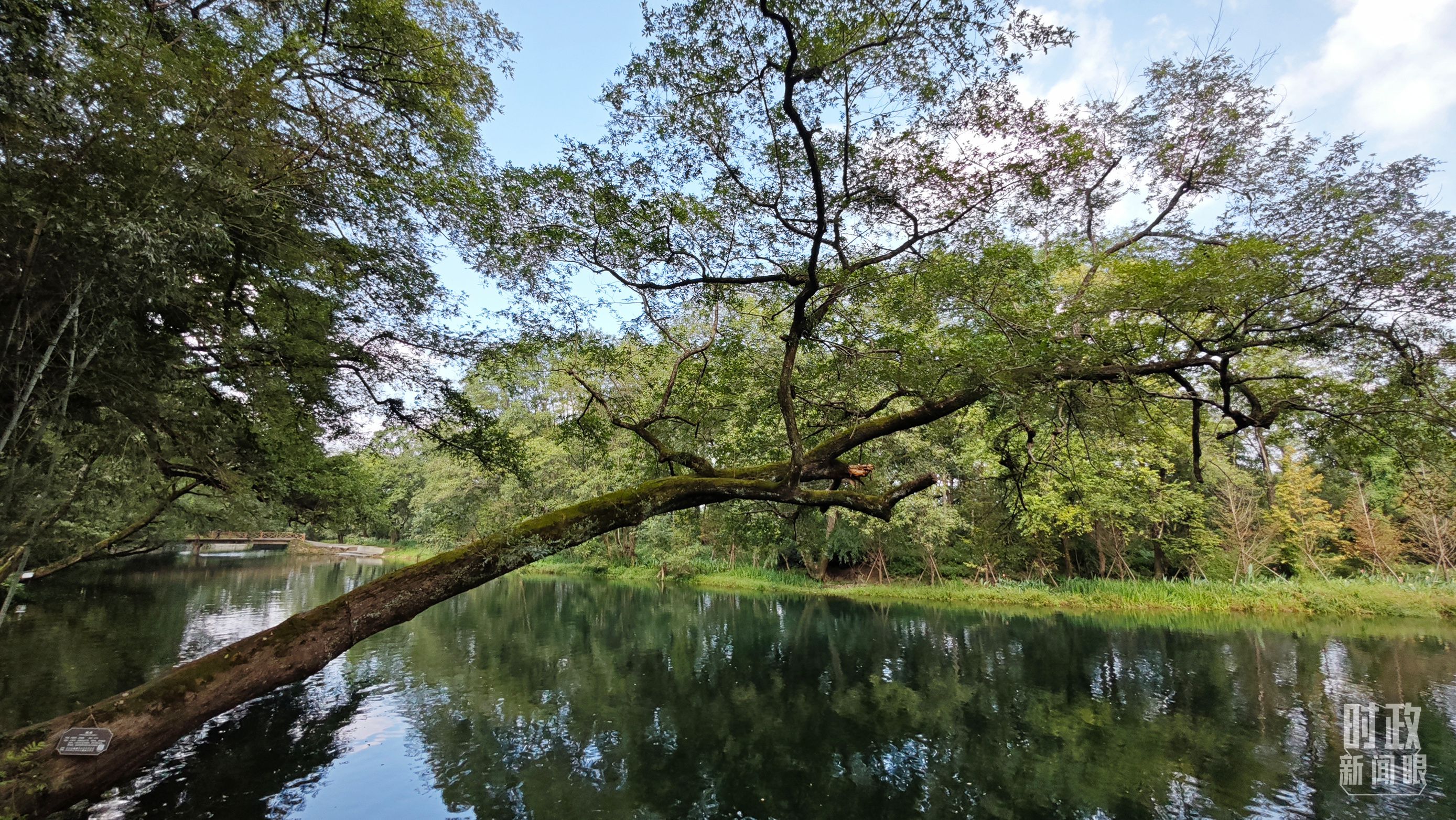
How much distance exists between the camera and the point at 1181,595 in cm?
1445

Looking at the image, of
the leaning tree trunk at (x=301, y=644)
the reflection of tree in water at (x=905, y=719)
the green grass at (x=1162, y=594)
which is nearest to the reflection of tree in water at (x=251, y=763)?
the reflection of tree in water at (x=905, y=719)

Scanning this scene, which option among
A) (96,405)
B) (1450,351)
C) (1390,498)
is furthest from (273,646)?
(1390,498)

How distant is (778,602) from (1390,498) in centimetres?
1915

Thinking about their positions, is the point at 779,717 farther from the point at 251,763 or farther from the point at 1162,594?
the point at 1162,594

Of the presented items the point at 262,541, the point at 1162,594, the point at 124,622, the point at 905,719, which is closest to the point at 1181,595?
the point at 1162,594

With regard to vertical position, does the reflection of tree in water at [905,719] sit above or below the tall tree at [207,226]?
below

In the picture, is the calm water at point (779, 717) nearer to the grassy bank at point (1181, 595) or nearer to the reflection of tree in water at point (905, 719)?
the reflection of tree in water at point (905, 719)

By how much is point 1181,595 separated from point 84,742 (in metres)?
19.2

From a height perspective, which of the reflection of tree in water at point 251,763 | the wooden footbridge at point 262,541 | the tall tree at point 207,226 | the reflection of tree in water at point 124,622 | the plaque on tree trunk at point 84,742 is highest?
the tall tree at point 207,226

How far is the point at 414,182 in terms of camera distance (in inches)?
205

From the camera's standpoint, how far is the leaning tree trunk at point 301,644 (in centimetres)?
266

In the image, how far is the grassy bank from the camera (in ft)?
42.3

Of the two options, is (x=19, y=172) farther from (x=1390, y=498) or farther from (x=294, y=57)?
(x=1390, y=498)

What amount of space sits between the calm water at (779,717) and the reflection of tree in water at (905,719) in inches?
1.6
